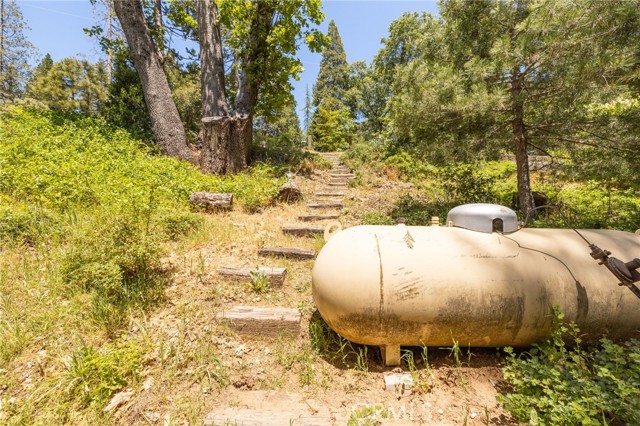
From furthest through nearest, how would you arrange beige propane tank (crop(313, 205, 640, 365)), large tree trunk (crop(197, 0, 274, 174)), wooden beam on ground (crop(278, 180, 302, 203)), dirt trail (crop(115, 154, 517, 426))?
large tree trunk (crop(197, 0, 274, 174))
wooden beam on ground (crop(278, 180, 302, 203))
beige propane tank (crop(313, 205, 640, 365))
dirt trail (crop(115, 154, 517, 426))

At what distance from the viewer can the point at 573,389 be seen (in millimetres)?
1864

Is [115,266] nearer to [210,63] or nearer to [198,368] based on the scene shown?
[198,368]

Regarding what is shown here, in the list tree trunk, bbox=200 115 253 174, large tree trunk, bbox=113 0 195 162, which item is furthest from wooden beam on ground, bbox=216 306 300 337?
large tree trunk, bbox=113 0 195 162

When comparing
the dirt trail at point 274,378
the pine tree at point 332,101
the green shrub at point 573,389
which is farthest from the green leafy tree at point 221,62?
the pine tree at point 332,101

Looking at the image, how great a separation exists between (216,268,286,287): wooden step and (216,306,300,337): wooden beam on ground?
26.3 inches

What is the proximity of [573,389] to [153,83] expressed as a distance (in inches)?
434

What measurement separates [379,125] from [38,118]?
19.4 metres

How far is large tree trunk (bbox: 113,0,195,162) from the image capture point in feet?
26.7

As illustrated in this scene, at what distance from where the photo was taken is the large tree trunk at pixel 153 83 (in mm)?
8125

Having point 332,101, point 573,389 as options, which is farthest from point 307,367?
point 332,101

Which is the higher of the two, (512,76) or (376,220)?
(512,76)

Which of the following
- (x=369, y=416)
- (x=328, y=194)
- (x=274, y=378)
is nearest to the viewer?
(x=369, y=416)

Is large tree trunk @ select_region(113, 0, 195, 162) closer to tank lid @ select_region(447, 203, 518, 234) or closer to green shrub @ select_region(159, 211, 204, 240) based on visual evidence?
green shrub @ select_region(159, 211, 204, 240)

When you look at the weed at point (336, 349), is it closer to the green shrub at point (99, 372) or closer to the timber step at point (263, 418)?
the timber step at point (263, 418)
